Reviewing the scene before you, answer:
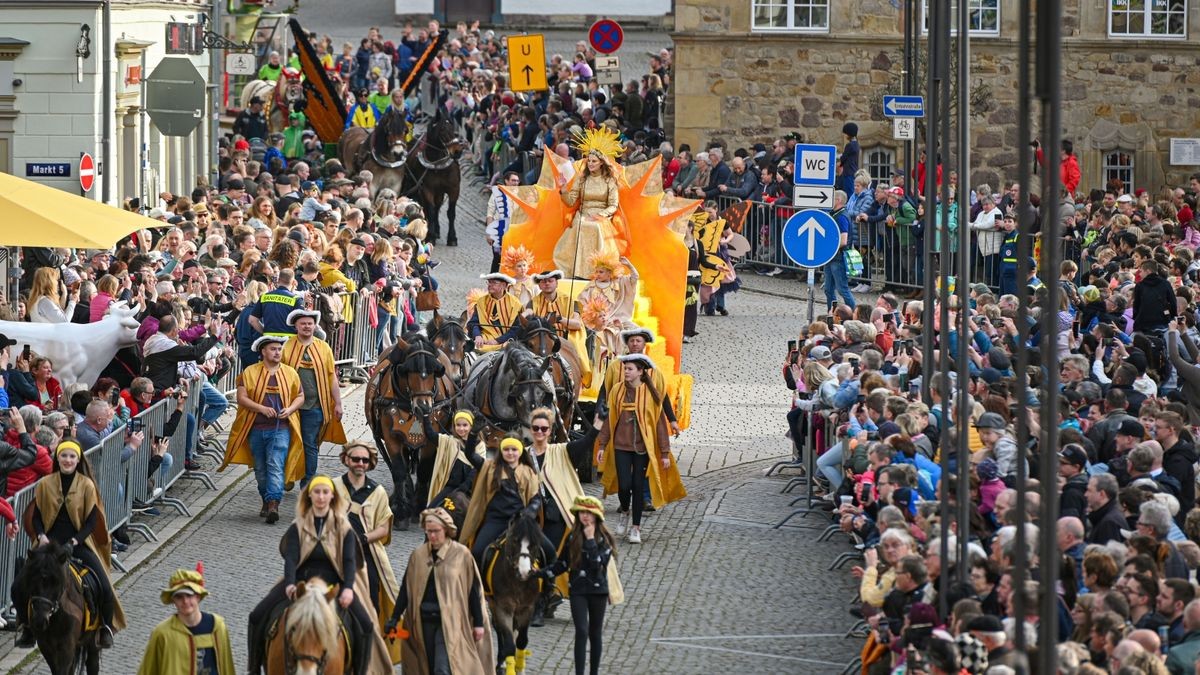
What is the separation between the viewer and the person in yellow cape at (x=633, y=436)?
63.2 feet

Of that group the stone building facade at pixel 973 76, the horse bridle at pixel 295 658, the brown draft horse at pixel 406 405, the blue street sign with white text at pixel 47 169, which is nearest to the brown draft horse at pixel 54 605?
the horse bridle at pixel 295 658

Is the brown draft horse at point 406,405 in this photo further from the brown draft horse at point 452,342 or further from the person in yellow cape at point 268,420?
the person in yellow cape at point 268,420

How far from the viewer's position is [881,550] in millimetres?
13641

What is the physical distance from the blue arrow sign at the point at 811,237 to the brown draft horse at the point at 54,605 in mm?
10401

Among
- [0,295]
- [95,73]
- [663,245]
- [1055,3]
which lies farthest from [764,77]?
[1055,3]

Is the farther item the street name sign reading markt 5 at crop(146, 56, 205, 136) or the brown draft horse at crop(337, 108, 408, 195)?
the brown draft horse at crop(337, 108, 408, 195)

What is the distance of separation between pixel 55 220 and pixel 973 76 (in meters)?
23.1

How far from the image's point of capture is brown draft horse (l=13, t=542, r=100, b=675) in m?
14.0

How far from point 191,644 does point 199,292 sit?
1076 centimetres

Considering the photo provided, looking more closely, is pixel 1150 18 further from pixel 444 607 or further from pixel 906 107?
pixel 444 607

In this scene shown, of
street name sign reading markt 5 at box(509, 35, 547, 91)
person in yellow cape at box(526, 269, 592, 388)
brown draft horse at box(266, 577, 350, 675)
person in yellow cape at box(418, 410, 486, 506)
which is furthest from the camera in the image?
street name sign reading markt 5 at box(509, 35, 547, 91)

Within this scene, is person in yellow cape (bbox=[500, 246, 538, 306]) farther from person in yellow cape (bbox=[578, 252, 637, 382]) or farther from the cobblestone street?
the cobblestone street

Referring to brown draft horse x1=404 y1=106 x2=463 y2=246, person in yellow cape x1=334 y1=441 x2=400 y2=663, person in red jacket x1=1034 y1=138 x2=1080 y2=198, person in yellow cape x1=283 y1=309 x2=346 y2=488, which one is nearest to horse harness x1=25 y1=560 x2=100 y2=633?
person in yellow cape x1=334 y1=441 x2=400 y2=663

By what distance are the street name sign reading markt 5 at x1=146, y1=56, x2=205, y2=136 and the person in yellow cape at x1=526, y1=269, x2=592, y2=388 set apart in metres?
7.66
